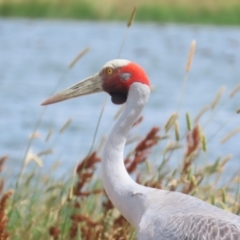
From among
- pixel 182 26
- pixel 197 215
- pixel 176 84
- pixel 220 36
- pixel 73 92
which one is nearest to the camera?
pixel 197 215

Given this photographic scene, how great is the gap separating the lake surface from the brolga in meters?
1.54

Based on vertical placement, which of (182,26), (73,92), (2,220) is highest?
(73,92)

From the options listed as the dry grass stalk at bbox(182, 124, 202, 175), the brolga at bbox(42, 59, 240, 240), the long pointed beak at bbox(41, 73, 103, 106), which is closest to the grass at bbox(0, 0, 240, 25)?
the dry grass stalk at bbox(182, 124, 202, 175)

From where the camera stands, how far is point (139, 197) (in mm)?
4262

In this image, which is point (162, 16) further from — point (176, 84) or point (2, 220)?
point (2, 220)

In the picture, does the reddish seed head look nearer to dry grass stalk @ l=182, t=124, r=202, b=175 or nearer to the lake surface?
dry grass stalk @ l=182, t=124, r=202, b=175

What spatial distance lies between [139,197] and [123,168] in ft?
0.57

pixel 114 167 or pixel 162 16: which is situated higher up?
pixel 114 167

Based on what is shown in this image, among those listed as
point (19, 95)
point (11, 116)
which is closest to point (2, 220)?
point (11, 116)

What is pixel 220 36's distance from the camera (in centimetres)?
2762

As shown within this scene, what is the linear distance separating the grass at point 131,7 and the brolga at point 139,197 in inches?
865

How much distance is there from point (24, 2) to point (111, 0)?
3205mm

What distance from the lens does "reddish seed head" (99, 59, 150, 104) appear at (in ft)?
14.3

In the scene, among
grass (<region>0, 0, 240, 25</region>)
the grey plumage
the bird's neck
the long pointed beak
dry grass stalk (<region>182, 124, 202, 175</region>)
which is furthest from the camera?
grass (<region>0, 0, 240, 25</region>)
